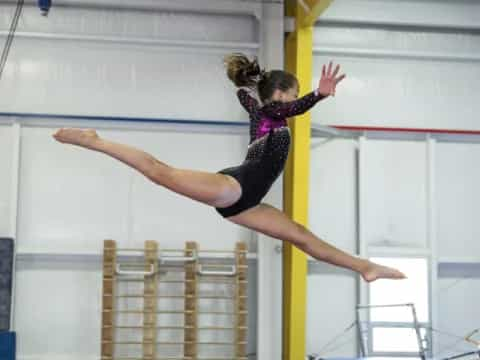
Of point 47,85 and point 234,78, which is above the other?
point 47,85

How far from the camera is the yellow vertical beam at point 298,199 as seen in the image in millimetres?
7609

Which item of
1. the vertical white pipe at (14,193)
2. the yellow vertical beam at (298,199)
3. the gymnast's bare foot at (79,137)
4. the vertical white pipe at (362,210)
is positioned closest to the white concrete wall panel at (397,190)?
the vertical white pipe at (362,210)

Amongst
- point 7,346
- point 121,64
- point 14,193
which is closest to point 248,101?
point 121,64

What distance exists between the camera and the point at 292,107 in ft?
12.6

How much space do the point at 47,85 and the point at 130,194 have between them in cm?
143

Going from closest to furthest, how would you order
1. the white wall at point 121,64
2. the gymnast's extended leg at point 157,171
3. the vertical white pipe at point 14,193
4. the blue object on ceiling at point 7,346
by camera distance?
the gymnast's extended leg at point 157,171 → the blue object on ceiling at point 7,346 → the vertical white pipe at point 14,193 → the white wall at point 121,64

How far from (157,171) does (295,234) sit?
0.91 meters

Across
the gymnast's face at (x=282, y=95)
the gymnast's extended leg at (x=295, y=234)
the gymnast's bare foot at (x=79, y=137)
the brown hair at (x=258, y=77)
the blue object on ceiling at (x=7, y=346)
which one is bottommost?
the blue object on ceiling at (x=7, y=346)

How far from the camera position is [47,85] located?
7.87 metres

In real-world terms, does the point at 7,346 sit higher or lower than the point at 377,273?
lower

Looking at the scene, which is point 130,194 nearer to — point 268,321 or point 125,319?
point 125,319

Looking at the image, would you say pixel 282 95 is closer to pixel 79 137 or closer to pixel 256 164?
pixel 256 164

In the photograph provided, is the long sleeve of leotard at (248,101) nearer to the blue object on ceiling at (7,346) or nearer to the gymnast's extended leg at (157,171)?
the gymnast's extended leg at (157,171)

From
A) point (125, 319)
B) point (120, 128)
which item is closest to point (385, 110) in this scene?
point (120, 128)
